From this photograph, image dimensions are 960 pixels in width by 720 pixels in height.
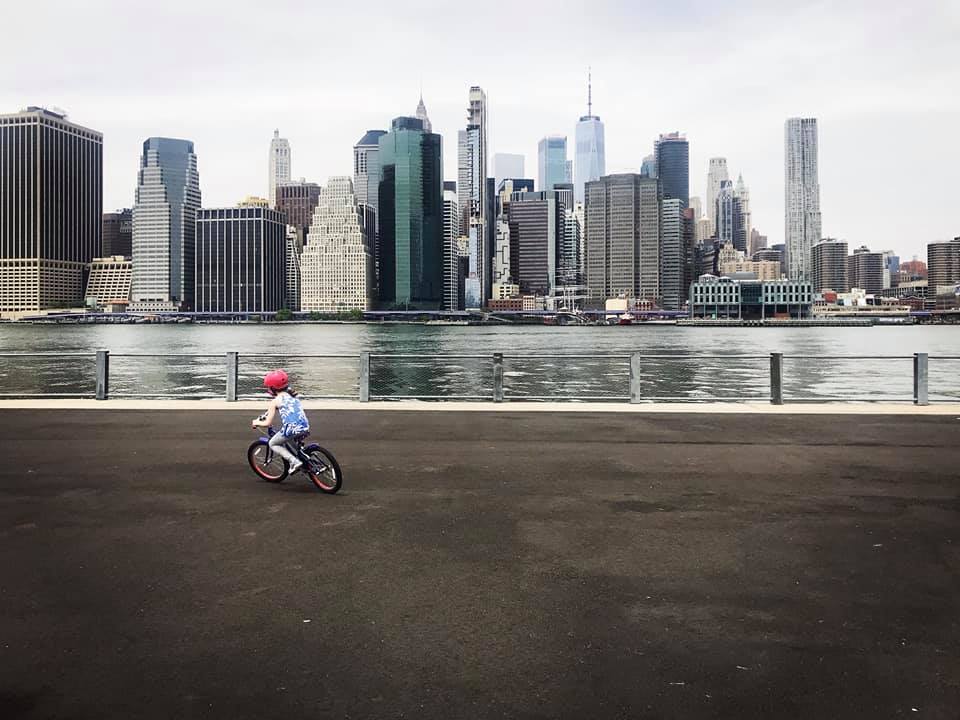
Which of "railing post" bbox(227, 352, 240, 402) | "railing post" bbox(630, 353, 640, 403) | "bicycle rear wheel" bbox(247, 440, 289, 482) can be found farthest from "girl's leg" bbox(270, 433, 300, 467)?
"railing post" bbox(630, 353, 640, 403)

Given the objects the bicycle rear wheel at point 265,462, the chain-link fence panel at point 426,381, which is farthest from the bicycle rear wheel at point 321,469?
the chain-link fence panel at point 426,381

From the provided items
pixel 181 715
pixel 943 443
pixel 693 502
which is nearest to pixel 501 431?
pixel 693 502

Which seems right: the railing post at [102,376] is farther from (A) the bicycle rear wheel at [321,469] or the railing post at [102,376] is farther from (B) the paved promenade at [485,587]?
(A) the bicycle rear wheel at [321,469]

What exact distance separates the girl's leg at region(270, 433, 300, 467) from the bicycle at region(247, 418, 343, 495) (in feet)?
0.19

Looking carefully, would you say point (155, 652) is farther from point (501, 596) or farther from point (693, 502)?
point (693, 502)

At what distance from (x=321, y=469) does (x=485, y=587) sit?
3844 millimetres

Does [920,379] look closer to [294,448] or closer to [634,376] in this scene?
[634,376]

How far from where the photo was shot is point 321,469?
948 centimetres

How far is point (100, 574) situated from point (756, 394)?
107 ft

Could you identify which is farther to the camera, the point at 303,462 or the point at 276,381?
the point at 276,381

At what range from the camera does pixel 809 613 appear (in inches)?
220

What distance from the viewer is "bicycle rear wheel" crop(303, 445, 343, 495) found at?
9.39 meters

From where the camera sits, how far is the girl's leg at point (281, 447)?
9.59 meters

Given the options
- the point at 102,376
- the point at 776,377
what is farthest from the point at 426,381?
the point at 776,377
